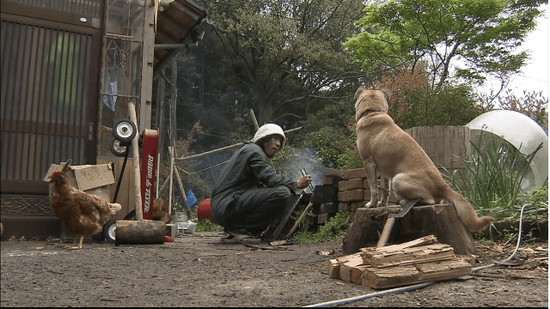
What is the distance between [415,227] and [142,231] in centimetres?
184

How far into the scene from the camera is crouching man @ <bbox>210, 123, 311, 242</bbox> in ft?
14.5

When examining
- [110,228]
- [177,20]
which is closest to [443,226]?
[110,228]

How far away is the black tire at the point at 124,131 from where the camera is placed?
327 cm

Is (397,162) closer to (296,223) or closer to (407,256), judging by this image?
(407,256)

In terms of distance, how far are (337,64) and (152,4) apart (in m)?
12.5

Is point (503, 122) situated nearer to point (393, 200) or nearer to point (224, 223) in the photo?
point (393, 200)

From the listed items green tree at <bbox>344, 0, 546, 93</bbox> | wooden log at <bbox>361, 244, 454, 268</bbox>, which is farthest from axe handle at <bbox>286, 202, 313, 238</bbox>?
green tree at <bbox>344, 0, 546, 93</bbox>

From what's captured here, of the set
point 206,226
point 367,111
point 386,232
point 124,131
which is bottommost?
point 206,226

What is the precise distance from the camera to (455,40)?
14695 mm

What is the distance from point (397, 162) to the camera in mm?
3281

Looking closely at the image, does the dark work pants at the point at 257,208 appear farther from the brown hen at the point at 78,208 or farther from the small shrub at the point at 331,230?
the brown hen at the point at 78,208

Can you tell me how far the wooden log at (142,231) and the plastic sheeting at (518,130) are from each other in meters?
4.21

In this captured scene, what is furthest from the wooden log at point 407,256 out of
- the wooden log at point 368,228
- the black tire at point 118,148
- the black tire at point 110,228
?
the black tire at point 118,148

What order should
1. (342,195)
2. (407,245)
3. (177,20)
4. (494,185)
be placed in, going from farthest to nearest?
(177,20) < (342,195) < (494,185) < (407,245)
